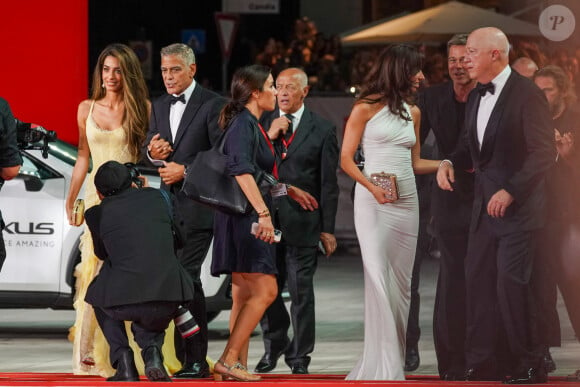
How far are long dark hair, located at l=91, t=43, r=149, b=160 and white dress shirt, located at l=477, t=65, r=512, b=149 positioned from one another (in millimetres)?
2185

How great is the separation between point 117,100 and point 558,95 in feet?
9.61

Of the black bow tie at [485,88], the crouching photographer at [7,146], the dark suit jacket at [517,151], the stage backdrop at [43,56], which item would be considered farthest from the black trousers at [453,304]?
the stage backdrop at [43,56]

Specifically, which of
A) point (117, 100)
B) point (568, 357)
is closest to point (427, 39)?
point (568, 357)

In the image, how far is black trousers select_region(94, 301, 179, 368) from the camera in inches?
331

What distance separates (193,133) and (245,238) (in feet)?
2.89

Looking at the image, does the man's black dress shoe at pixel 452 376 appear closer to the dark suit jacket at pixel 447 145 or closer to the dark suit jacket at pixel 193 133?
the dark suit jacket at pixel 447 145

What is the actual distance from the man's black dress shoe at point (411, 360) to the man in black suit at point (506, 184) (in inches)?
67.7

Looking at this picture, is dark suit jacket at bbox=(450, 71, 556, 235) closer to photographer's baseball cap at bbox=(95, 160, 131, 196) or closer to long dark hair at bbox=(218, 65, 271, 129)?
long dark hair at bbox=(218, 65, 271, 129)

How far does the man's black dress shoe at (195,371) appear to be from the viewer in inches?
356

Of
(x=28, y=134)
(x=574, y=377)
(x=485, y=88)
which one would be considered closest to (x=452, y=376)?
(x=574, y=377)

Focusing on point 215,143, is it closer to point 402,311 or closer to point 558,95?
point 402,311

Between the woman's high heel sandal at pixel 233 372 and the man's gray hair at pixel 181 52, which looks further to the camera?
the man's gray hair at pixel 181 52

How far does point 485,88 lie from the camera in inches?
337

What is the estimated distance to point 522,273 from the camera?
27.8 ft
